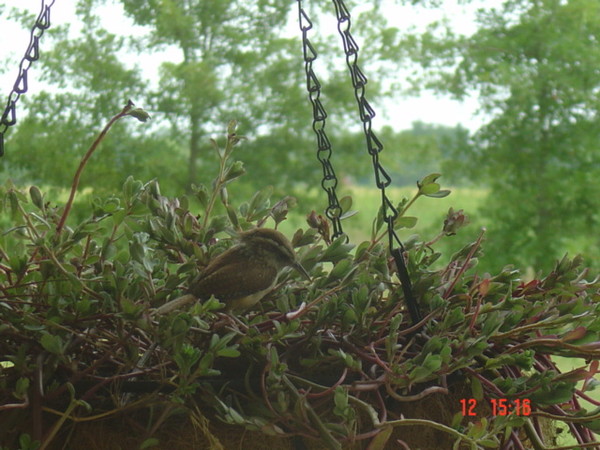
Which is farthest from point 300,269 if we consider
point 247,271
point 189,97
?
point 189,97

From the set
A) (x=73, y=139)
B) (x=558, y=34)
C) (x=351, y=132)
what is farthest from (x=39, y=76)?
(x=558, y=34)

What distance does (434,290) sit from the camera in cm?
72

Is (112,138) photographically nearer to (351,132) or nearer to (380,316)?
(351,132)

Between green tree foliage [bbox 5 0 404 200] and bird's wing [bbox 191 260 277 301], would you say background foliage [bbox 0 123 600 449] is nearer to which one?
bird's wing [bbox 191 260 277 301]

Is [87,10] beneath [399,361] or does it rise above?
above

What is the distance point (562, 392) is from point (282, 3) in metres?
2.41

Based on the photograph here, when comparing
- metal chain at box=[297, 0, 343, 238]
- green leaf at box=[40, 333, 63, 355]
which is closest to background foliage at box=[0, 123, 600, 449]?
green leaf at box=[40, 333, 63, 355]

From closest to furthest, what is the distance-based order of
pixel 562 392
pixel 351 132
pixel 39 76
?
pixel 562 392 < pixel 39 76 < pixel 351 132

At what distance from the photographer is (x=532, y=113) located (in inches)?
109

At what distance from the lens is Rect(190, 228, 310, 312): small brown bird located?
0.67 metres
